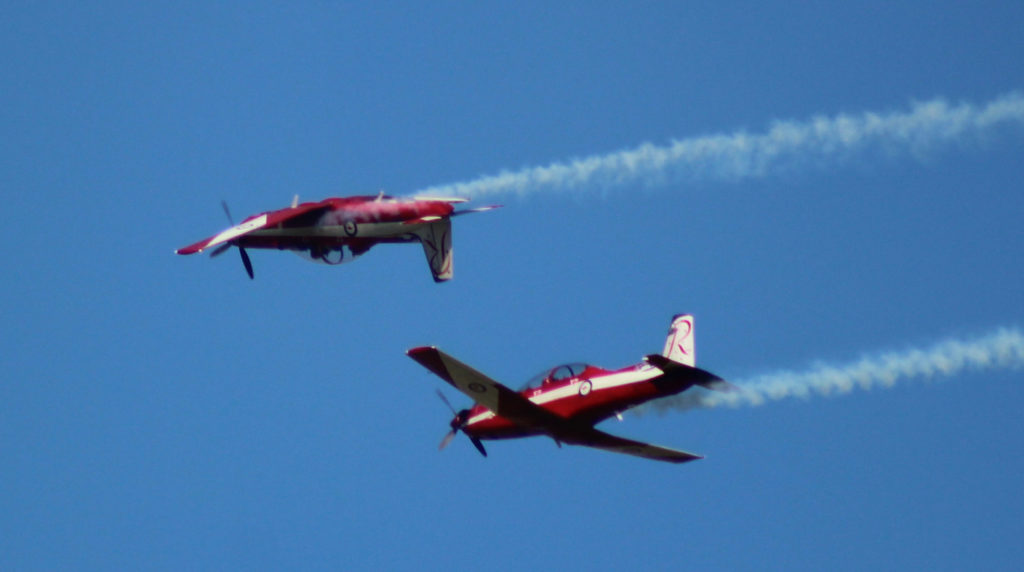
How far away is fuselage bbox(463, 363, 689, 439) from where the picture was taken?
37.8 metres

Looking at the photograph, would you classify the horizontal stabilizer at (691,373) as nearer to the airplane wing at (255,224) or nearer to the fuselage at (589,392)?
the fuselage at (589,392)

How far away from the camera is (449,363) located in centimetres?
3866

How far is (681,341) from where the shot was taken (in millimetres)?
40281

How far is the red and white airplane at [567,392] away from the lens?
124 ft

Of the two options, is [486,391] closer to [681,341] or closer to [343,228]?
[681,341]

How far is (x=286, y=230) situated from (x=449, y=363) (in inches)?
271

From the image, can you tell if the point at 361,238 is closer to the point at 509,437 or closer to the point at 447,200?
the point at 447,200

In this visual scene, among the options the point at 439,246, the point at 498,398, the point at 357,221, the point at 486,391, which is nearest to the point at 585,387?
the point at 498,398

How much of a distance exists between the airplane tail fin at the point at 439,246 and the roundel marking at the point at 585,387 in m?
6.58

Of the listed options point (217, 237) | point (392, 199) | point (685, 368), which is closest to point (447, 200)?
point (392, 199)

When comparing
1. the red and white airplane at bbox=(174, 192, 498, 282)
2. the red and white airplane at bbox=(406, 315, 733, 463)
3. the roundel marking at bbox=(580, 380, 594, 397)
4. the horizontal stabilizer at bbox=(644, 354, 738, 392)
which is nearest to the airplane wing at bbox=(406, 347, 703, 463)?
the red and white airplane at bbox=(406, 315, 733, 463)

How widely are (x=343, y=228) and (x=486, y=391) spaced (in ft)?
20.9

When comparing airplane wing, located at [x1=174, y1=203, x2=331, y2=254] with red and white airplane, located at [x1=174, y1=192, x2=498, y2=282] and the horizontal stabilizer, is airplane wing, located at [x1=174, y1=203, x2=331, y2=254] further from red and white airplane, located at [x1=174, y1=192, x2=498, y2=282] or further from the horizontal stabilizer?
the horizontal stabilizer

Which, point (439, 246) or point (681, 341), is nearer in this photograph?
point (681, 341)
